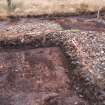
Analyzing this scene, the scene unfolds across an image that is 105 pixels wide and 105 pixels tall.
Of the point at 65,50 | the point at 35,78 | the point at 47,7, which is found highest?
the point at 47,7

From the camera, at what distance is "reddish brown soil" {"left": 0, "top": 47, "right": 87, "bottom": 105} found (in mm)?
13711

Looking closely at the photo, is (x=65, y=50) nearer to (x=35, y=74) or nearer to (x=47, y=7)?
(x=35, y=74)

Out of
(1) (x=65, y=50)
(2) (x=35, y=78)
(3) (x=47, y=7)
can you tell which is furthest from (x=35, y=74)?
(3) (x=47, y=7)

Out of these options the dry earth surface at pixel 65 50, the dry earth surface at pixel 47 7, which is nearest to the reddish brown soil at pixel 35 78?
the dry earth surface at pixel 65 50

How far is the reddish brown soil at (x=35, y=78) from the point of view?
1371 cm

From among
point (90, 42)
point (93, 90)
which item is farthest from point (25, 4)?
point (93, 90)

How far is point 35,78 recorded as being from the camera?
15.6m

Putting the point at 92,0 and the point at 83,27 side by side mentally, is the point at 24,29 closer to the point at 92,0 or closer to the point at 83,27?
the point at 83,27

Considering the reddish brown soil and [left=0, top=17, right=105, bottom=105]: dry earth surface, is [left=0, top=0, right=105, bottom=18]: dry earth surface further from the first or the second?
the reddish brown soil

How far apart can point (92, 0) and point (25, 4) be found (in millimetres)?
7241

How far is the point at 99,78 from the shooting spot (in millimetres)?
14336

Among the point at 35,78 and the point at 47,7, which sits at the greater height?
the point at 47,7

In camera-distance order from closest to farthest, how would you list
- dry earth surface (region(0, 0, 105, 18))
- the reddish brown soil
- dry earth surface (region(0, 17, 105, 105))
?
1. the reddish brown soil
2. dry earth surface (region(0, 17, 105, 105))
3. dry earth surface (region(0, 0, 105, 18))

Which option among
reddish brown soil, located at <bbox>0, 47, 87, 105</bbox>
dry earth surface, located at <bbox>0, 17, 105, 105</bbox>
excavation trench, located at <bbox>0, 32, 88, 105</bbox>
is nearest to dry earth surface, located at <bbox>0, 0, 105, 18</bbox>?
dry earth surface, located at <bbox>0, 17, 105, 105</bbox>
